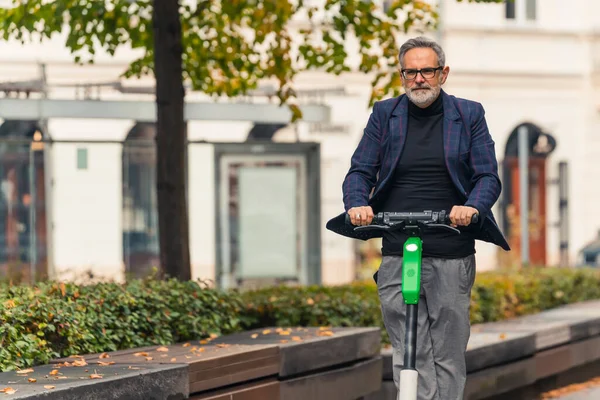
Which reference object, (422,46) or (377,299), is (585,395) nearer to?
(377,299)

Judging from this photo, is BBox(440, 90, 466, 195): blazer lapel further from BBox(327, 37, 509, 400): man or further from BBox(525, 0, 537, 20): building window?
BBox(525, 0, 537, 20): building window

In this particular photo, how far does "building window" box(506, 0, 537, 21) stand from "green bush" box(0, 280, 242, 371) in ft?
64.8

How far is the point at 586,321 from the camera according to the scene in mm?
12000

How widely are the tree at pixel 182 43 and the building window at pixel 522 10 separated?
13918 mm

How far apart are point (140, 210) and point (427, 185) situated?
12.7 metres

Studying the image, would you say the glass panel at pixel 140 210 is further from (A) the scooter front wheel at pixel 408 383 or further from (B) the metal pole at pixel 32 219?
(A) the scooter front wheel at pixel 408 383

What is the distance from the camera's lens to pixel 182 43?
1193 cm

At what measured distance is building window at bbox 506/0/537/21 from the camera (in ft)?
92.1

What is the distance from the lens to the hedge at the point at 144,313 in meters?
6.88

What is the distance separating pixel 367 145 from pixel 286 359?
1839 mm

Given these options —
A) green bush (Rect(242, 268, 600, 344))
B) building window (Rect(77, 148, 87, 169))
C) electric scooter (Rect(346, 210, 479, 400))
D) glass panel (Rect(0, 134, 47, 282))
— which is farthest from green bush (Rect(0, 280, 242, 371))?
glass panel (Rect(0, 134, 47, 282))

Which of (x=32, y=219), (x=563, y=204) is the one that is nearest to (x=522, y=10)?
(x=563, y=204)

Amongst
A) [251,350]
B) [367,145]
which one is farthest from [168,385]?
[367,145]

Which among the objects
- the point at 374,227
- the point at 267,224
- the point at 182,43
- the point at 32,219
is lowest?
the point at 267,224
